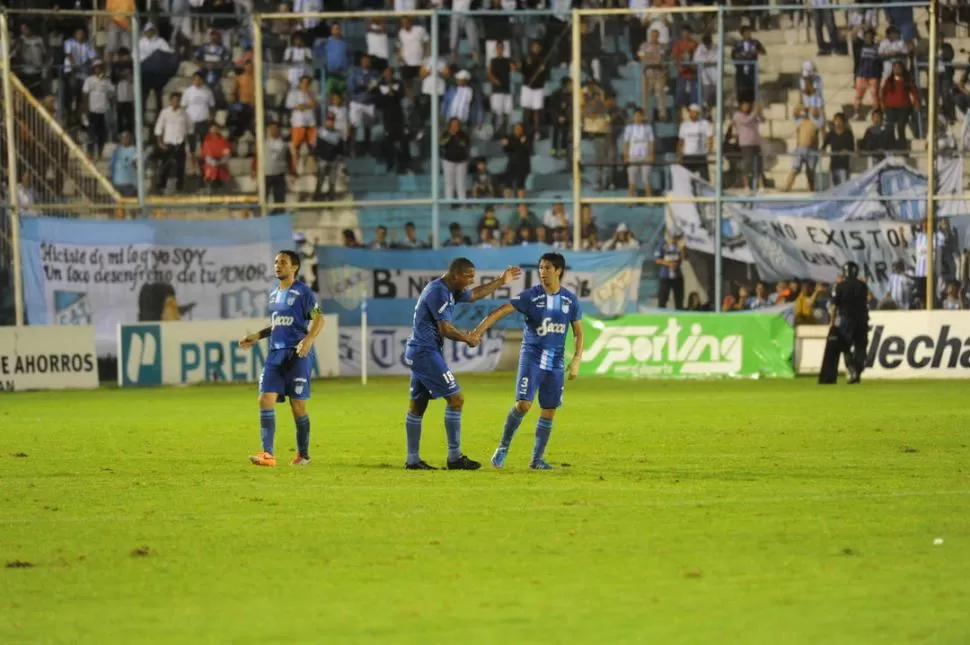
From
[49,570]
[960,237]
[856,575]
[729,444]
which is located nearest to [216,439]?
[729,444]

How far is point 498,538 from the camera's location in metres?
10.9

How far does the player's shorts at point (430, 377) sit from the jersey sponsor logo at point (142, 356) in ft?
48.9

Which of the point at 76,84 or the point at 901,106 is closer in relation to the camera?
the point at 901,106

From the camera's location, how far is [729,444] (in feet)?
58.0

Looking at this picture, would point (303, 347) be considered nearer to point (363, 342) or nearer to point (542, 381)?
point (542, 381)

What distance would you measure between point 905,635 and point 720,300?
77.3ft

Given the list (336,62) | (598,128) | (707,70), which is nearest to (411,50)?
(336,62)

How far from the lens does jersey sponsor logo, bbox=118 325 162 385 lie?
29.2m

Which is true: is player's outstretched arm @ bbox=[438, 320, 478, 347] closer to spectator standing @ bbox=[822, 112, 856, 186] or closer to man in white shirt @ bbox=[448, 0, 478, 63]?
spectator standing @ bbox=[822, 112, 856, 186]

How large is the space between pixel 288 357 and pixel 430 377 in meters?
1.57

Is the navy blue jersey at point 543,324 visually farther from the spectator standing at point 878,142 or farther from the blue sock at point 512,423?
the spectator standing at point 878,142

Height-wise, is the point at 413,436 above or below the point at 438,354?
below

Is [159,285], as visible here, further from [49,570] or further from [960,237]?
[49,570]

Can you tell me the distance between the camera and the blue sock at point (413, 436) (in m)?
15.2
